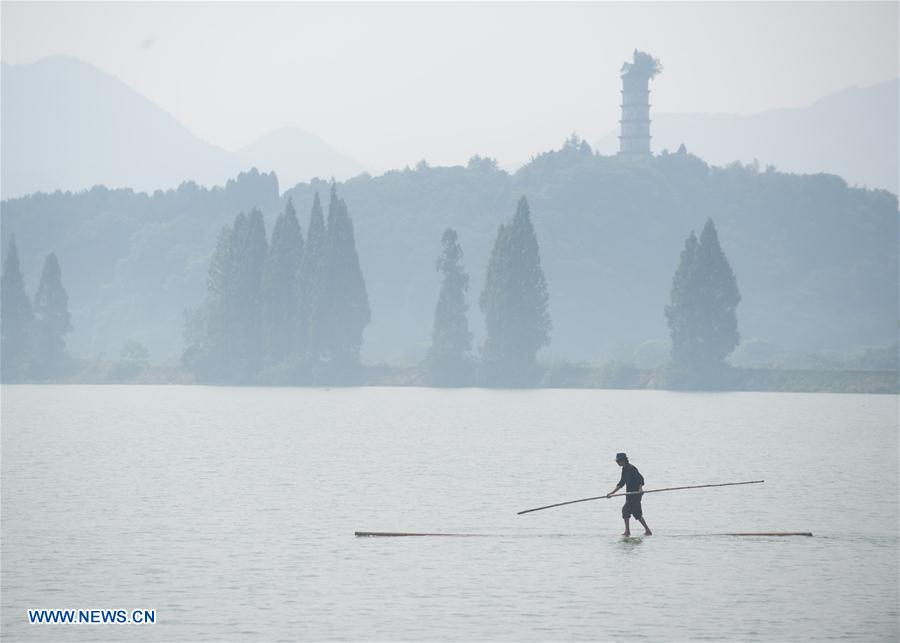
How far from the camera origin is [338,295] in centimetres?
13175

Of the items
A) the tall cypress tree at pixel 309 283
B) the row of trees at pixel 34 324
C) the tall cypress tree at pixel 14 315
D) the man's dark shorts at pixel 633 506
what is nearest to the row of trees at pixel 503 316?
the tall cypress tree at pixel 309 283

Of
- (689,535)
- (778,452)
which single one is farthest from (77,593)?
(778,452)

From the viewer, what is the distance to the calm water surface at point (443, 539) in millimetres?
26266

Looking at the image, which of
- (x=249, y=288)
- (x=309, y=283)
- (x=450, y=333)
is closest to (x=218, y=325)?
(x=249, y=288)

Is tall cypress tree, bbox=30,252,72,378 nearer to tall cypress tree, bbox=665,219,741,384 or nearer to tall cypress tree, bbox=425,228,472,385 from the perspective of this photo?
tall cypress tree, bbox=425,228,472,385

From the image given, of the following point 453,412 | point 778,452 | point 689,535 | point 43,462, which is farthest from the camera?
point 453,412

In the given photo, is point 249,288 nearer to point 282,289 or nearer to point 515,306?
point 282,289

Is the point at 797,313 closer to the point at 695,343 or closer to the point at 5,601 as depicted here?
the point at 695,343

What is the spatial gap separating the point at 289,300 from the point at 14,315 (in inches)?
1181

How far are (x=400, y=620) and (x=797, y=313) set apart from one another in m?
175

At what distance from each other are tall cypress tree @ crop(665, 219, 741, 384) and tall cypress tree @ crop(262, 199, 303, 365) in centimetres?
3354

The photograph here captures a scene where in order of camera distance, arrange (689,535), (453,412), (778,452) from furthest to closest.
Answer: (453,412) < (778,452) < (689,535)

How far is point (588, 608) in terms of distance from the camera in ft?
89.0

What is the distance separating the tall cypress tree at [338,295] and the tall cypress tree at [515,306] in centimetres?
1155
